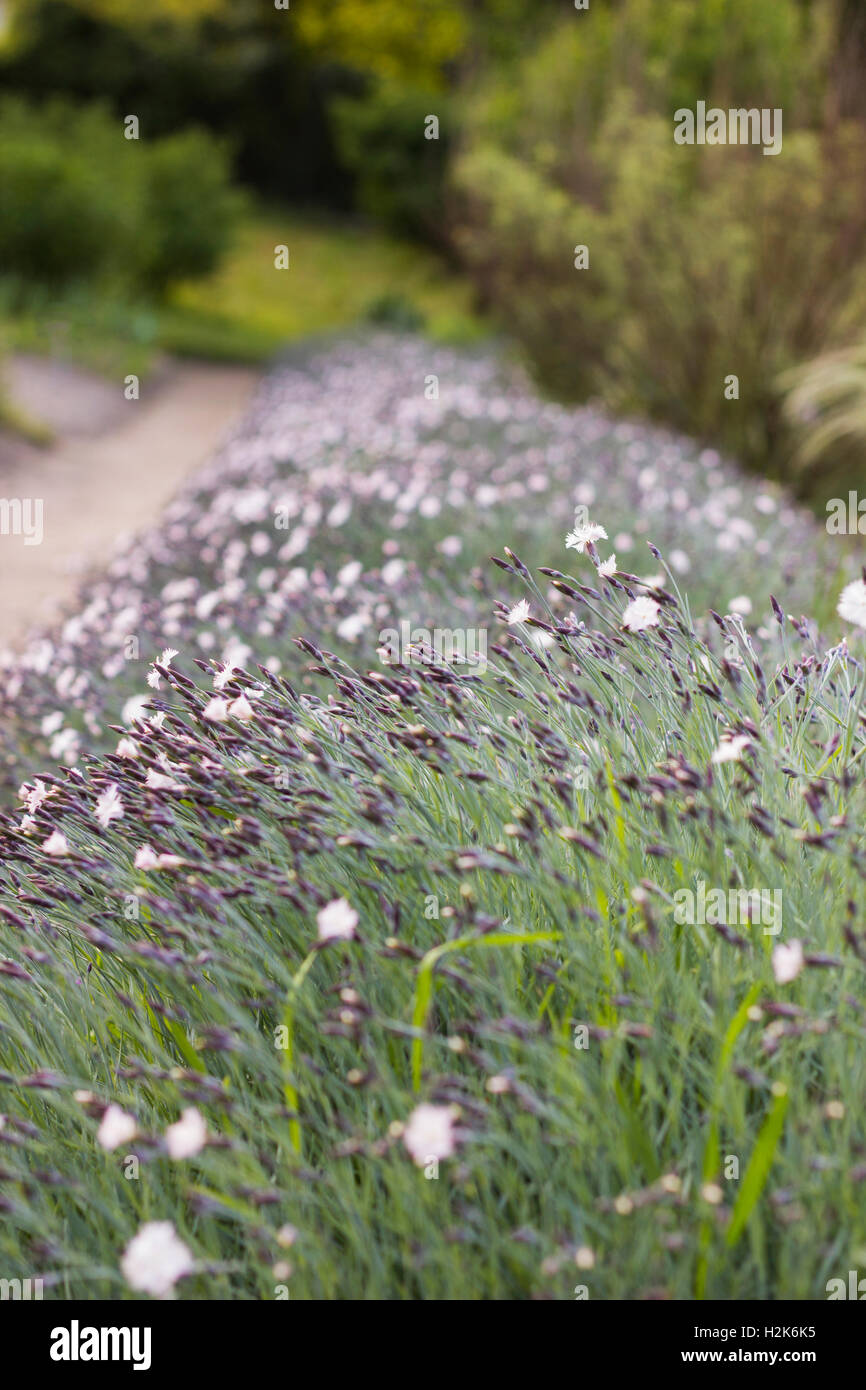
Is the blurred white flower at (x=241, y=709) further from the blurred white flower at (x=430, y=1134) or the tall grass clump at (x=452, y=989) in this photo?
the blurred white flower at (x=430, y=1134)

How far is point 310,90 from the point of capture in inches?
1226

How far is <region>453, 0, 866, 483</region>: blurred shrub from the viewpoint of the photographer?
7180 millimetres

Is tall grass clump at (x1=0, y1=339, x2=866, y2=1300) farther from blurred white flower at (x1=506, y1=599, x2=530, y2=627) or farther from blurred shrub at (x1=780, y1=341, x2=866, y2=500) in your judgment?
blurred shrub at (x1=780, y1=341, x2=866, y2=500)

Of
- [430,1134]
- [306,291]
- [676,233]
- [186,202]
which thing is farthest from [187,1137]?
[306,291]

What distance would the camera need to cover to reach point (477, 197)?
11258mm

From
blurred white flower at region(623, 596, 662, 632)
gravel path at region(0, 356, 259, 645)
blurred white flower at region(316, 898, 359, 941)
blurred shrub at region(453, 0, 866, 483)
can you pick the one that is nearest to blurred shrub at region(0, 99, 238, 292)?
gravel path at region(0, 356, 259, 645)

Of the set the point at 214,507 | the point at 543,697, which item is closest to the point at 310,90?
the point at 214,507

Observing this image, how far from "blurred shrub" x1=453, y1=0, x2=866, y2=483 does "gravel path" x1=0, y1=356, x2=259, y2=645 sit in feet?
10.8

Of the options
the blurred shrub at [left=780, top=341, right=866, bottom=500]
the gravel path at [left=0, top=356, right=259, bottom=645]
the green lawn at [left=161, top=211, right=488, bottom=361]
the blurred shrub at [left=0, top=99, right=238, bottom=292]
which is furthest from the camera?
the green lawn at [left=161, top=211, right=488, bottom=361]

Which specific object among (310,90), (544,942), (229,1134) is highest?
(310,90)

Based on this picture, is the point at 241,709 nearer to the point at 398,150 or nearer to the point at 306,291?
the point at 306,291

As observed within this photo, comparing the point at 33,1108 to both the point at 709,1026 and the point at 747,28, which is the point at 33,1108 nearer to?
the point at 709,1026

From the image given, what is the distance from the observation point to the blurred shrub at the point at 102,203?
50.4 feet
